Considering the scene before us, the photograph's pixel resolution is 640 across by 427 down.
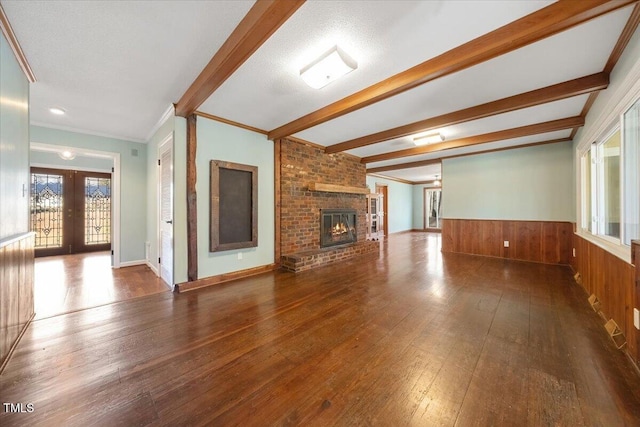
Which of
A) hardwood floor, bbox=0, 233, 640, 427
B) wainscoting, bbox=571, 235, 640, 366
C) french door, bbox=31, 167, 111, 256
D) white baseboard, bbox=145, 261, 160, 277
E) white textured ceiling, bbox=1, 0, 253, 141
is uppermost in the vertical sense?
white textured ceiling, bbox=1, 0, 253, 141

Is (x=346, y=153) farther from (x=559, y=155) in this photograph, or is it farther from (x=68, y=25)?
(x=68, y=25)

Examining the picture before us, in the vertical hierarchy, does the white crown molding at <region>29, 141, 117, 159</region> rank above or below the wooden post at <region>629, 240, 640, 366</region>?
above

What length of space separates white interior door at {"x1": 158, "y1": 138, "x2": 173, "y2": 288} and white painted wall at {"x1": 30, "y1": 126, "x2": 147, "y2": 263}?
119cm

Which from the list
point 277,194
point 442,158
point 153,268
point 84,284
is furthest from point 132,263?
point 442,158

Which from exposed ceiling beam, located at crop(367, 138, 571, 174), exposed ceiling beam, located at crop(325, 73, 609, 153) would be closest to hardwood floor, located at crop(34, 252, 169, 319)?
exposed ceiling beam, located at crop(325, 73, 609, 153)

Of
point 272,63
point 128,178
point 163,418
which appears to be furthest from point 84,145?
point 163,418

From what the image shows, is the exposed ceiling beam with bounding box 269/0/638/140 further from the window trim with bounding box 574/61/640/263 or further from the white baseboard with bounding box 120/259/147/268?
the white baseboard with bounding box 120/259/147/268

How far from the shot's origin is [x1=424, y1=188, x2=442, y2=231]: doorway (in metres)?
10.9

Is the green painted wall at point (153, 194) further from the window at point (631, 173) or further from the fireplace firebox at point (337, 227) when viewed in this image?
the window at point (631, 173)

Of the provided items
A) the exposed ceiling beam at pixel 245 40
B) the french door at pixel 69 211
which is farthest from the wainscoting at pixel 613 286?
the french door at pixel 69 211

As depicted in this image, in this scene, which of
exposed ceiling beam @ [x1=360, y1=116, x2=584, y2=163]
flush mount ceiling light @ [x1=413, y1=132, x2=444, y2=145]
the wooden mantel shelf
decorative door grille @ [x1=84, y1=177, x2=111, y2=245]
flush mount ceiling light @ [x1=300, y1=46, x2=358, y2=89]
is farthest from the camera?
decorative door grille @ [x1=84, y1=177, x2=111, y2=245]

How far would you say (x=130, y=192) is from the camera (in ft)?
15.0

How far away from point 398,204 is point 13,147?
10132mm

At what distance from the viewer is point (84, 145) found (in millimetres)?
4113
